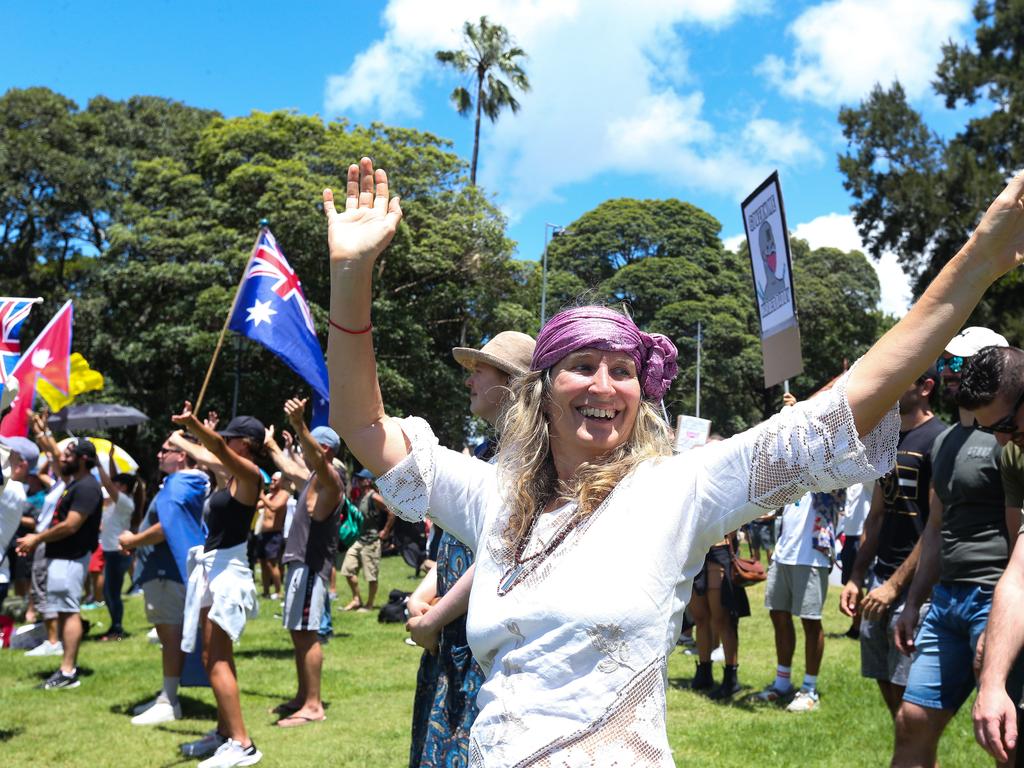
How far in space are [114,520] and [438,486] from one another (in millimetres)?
10613

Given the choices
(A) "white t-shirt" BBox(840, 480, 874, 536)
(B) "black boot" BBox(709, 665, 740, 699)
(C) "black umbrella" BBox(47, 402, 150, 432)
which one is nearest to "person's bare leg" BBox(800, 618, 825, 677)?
(B) "black boot" BBox(709, 665, 740, 699)

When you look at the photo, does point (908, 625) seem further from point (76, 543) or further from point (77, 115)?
point (77, 115)

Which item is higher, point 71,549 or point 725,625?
point 71,549

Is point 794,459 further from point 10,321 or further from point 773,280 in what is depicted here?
point 10,321

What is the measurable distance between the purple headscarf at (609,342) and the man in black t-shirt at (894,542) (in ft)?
9.16

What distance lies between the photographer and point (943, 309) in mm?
1896

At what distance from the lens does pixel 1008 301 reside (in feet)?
87.4

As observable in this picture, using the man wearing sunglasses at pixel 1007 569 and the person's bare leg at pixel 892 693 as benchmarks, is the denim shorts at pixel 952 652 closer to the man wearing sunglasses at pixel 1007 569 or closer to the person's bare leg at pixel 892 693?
the man wearing sunglasses at pixel 1007 569

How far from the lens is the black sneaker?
8.88 meters

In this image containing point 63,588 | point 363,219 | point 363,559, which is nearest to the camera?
point 363,219

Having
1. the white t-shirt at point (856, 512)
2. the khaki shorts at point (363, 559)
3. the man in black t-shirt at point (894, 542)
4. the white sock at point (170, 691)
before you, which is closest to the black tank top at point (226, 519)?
the white sock at point (170, 691)

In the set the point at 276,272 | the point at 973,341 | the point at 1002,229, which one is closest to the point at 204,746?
the point at 276,272

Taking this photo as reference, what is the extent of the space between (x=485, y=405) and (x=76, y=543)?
668 centimetres

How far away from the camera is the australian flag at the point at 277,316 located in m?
8.98
